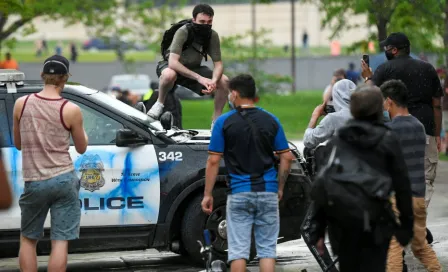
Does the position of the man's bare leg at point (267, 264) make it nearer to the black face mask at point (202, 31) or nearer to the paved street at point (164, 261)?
the paved street at point (164, 261)

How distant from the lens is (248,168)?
718 centimetres

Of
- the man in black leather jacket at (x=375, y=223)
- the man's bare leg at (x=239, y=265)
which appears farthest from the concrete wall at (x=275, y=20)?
the man in black leather jacket at (x=375, y=223)

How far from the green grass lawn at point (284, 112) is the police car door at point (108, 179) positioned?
14252mm

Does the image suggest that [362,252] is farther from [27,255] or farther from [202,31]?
[202,31]

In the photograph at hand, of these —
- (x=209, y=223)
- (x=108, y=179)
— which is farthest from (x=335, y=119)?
(x=108, y=179)

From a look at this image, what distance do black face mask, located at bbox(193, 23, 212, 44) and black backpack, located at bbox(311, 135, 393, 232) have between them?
4.92 m

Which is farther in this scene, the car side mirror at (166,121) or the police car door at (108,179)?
the car side mirror at (166,121)

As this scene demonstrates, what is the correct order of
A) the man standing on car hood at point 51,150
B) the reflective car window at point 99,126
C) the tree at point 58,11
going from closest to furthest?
1. the man standing on car hood at point 51,150
2. the reflective car window at point 99,126
3. the tree at point 58,11

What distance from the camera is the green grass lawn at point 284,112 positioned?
26.6 meters

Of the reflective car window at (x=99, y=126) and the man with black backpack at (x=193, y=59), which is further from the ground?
the man with black backpack at (x=193, y=59)

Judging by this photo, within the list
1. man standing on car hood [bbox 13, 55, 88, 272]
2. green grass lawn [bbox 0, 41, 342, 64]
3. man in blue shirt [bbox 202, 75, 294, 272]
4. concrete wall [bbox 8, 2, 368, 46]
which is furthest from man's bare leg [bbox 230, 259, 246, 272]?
concrete wall [bbox 8, 2, 368, 46]

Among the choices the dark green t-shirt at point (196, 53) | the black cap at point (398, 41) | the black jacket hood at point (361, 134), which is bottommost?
the black jacket hood at point (361, 134)

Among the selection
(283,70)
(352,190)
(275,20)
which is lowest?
(283,70)

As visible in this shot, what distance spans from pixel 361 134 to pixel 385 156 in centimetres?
19
